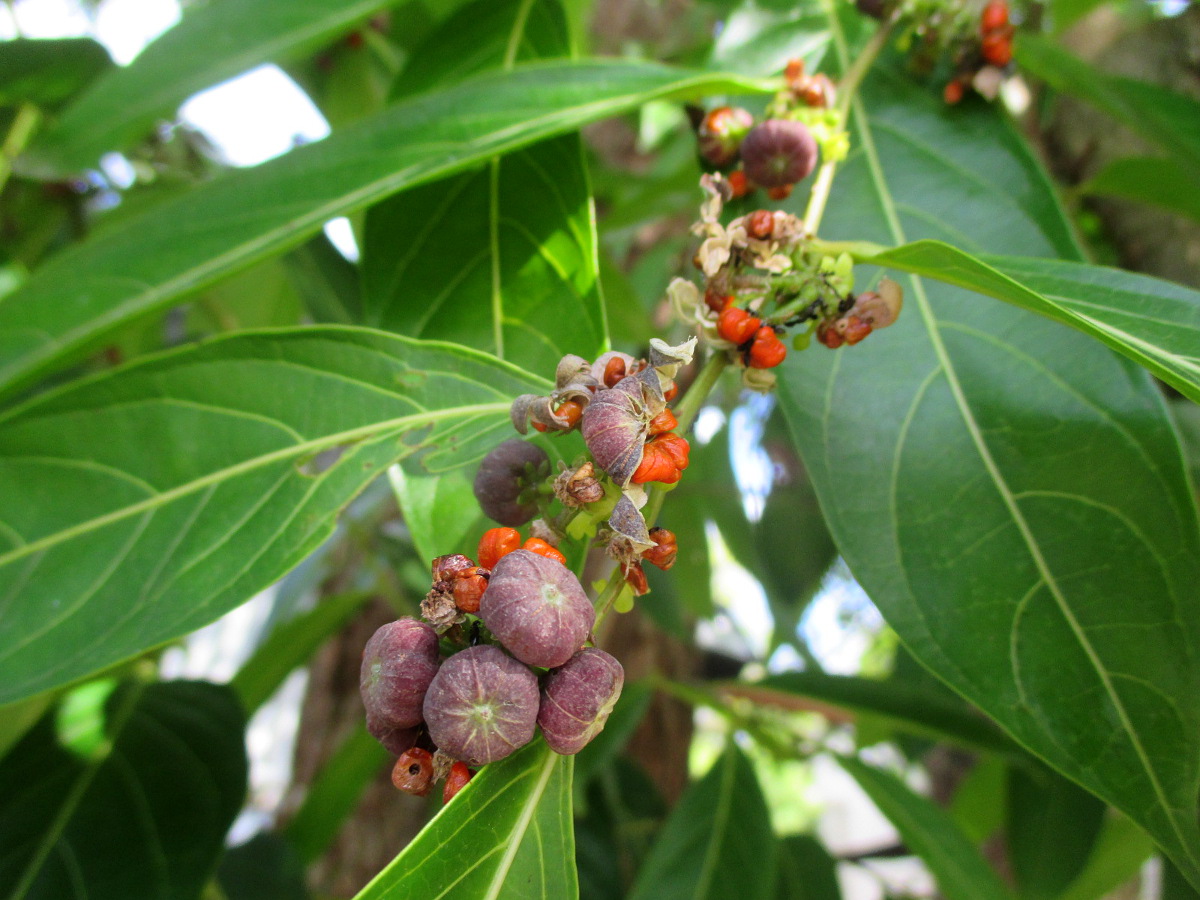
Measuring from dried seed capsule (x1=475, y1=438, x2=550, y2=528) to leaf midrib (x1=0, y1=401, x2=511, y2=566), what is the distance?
0.11 m

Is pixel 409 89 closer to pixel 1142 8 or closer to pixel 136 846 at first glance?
pixel 136 846

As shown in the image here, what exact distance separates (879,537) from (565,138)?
0.69 m

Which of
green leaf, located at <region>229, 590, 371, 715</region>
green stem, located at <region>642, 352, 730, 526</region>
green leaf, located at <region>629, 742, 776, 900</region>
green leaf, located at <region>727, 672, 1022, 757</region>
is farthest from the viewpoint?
green leaf, located at <region>229, 590, 371, 715</region>

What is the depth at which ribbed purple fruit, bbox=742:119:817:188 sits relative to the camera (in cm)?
102

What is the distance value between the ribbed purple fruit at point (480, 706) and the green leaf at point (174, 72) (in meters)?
1.15

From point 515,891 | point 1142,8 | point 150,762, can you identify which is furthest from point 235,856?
point 1142,8

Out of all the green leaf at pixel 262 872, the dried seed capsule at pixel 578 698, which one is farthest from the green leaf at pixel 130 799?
the dried seed capsule at pixel 578 698

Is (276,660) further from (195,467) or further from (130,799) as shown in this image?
(195,467)

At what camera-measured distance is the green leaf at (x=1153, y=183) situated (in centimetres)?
153

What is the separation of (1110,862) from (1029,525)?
3.77 ft

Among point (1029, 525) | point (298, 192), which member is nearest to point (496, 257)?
point (298, 192)

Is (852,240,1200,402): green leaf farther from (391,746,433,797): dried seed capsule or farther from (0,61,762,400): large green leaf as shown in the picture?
(391,746,433,797): dried seed capsule

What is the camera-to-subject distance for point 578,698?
1.98ft

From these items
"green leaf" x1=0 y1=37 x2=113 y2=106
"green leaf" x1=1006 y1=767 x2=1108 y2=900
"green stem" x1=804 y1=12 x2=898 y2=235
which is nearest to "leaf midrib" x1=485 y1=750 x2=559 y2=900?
"green stem" x1=804 y1=12 x2=898 y2=235
